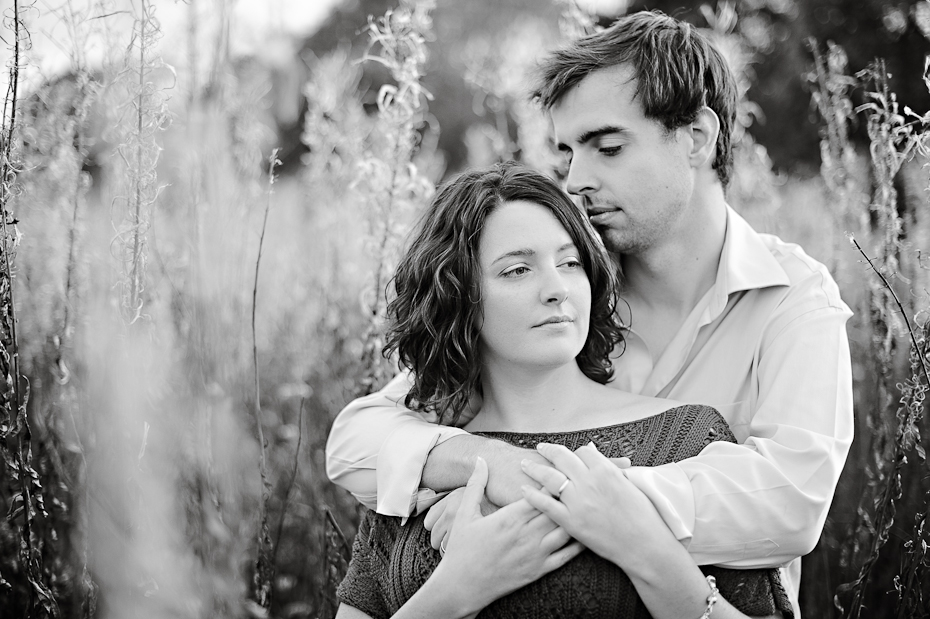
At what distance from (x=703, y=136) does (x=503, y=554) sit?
1614 mm

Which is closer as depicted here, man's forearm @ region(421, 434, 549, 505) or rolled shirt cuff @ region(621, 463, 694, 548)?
rolled shirt cuff @ region(621, 463, 694, 548)

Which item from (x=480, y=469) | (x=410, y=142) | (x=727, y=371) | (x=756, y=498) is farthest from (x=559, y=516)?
Answer: (x=410, y=142)

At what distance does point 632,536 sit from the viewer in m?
1.69

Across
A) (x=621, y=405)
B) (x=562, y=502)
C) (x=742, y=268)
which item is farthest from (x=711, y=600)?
(x=742, y=268)

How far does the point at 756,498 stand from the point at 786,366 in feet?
1.36

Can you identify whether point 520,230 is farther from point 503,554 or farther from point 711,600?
point 711,600

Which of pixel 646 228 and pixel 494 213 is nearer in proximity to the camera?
pixel 494 213

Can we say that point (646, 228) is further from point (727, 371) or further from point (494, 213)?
point (494, 213)

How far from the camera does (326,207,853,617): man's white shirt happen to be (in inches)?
70.7

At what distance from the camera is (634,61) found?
2.62m

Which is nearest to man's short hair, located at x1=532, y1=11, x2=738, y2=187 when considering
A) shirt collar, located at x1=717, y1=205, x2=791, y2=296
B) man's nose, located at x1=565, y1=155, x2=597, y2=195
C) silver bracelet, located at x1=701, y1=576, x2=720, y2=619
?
man's nose, located at x1=565, y1=155, x2=597, y2=195

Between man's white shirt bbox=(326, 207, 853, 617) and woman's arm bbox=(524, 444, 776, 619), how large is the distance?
0.17 ft

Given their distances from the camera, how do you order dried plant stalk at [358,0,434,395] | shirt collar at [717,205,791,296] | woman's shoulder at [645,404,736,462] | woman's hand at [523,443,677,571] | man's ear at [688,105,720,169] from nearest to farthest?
woman's hand at [523,443,677,571] → woman's shoulder at [645,404,736,462] → shirt collar at [717,205,791,296] → dried plant stalk at [358,0,434,395] → man's ear at [688,105,720,169]

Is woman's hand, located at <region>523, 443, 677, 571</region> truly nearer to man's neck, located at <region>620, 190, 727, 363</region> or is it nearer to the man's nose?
man's neck, located at <region>620, 190, 727, 363</region>
